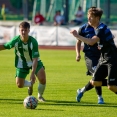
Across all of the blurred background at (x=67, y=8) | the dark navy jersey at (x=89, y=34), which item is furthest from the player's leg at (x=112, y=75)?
the blurred background at (x=67, y=8)

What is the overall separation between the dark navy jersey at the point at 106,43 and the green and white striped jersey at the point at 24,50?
61.0 inches

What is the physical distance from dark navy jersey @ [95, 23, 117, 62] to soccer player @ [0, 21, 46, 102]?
154 centimetres

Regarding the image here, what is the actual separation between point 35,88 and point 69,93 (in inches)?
61.8

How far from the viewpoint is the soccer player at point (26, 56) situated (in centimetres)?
1237

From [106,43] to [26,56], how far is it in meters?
2.08

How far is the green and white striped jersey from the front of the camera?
12.5 m

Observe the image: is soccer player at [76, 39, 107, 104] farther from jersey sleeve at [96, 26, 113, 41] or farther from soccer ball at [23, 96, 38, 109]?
soccer ball at [23, 96, 38, 109]

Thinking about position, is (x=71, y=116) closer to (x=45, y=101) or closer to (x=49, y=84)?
(x=45, y=101)

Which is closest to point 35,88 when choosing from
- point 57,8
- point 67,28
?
point 67,28

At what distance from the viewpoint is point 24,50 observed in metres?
12.7

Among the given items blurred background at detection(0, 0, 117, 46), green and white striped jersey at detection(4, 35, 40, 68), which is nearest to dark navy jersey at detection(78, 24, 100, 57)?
green and white striped jersey at detection(4, 35, 40, 68)

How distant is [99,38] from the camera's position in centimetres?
1138

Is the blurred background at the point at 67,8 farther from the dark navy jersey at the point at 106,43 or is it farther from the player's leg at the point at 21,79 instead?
the dark navy jersey at the point at 106,43

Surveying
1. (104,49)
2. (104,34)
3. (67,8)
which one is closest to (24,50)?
(104,49)
